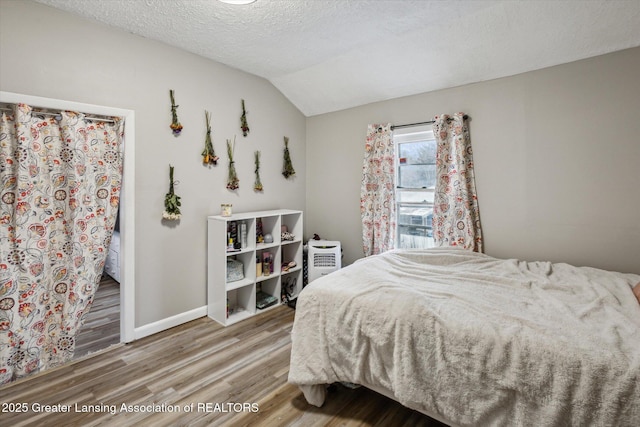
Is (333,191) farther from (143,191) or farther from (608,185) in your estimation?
(608,185)

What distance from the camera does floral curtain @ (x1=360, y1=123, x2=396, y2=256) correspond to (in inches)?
127

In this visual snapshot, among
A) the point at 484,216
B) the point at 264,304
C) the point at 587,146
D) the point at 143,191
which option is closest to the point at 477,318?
the point at 484,216

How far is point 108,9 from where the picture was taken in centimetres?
208

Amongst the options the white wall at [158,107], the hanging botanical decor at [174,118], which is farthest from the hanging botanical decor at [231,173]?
the hanging botanical decor at [174,118]

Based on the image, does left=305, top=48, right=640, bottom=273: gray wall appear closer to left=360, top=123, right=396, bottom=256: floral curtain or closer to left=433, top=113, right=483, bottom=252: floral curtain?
left=433, top=113, right=483, bottom=252: floral curtain

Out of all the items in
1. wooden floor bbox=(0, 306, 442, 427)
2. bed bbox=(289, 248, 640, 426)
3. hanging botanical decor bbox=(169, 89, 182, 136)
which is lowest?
wooden floor bbox=(0, 306, 442, 427)

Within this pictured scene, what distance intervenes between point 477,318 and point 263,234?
2.32 m

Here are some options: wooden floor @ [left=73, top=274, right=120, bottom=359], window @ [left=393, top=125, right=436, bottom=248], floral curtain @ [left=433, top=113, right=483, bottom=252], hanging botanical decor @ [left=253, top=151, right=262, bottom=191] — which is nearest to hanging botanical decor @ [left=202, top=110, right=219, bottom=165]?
hanging botanical decor @ [left=253, top=151, right=262, bottom=191]

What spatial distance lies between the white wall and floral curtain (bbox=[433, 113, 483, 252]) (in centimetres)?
→ 182

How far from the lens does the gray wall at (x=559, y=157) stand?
2156 mm

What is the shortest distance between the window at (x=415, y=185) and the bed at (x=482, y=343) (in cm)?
112

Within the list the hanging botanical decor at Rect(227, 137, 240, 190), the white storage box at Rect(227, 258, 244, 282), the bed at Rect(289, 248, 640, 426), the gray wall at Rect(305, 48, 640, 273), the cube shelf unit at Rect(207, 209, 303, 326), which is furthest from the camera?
the hanging botanical decor at Rect(227, 137, 240, 190)

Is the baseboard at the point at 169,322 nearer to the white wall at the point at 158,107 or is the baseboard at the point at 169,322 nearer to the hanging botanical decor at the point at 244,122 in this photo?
the white wall at the point at 158,107

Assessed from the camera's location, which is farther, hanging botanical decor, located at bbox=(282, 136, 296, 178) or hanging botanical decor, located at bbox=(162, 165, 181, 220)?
hanging botanical decor, located at bbox=(282, 136, 296, 178)
